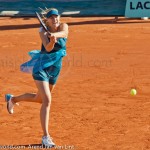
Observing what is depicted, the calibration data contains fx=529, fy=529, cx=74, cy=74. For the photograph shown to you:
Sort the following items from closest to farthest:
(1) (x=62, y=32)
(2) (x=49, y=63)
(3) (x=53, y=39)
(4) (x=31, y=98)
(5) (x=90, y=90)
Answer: (3) (x=53, y=39), (1) (x=62, y=32), (2) (x=49, y=63), (4) (x=31, y=98), (5) (x=90, y=90)

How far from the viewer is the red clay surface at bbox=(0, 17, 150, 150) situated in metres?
8.32

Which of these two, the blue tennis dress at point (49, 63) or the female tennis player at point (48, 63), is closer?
the female tennis player at point (48, 63)

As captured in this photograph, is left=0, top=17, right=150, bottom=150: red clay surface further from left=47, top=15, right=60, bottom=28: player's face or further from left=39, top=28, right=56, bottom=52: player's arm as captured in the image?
left=47, top=15, right=60, bottom=28: player's face

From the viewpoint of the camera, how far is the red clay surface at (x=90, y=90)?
27.3 feet

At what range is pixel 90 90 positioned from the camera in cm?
1134

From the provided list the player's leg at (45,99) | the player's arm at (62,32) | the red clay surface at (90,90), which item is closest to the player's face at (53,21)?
the player's arm at (62,32)

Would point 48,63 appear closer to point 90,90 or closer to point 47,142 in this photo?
point 47,142

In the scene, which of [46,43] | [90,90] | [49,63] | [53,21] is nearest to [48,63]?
[49,63]

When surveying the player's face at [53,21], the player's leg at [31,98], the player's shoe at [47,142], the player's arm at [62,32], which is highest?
the player's face at [53,21]

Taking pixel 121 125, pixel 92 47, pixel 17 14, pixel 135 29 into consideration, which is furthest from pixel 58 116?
pixel 17 14

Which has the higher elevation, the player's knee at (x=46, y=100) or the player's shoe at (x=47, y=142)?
the player's knee at (x=46, y=100)

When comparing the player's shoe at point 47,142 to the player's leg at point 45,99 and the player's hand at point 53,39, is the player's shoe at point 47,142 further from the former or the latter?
the player's hand at point 53,39

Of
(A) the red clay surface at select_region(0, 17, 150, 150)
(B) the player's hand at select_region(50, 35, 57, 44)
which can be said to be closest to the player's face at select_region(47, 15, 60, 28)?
(B) the player's hand at select_region(50, 35, 57, 44)

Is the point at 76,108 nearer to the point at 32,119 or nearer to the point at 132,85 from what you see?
the point at 32,119
